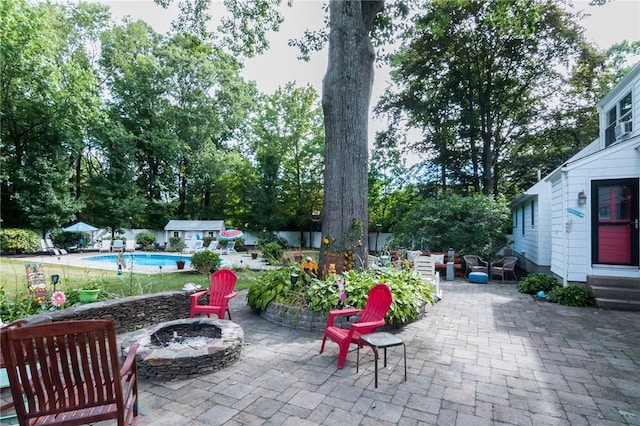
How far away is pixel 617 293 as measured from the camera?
20.0 feet

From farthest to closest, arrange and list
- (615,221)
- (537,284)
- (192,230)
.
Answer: (192,230), (537,284), (615,221)

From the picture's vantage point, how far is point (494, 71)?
612 inches

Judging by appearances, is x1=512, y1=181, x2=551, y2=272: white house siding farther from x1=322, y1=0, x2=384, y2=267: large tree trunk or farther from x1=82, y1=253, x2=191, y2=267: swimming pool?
x1=82, y1=253, x2=191, y2=267: swimming pool

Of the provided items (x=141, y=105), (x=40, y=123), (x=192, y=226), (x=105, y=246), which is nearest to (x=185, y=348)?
(x=105, y=246)

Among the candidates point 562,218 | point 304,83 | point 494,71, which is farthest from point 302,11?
point 304,83

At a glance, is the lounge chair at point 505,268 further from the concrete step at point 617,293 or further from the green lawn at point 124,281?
the green lawn at point 124,281

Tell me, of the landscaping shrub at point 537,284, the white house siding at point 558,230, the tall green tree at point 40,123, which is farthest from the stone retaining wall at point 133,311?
the tall green tree at point 40,123

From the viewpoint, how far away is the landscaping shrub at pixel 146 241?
1966 centimetres

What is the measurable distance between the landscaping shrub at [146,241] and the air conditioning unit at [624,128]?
2249cm

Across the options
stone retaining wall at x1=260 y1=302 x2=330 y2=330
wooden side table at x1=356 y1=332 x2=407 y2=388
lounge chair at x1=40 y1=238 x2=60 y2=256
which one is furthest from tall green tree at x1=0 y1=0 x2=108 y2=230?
wooden side table at x1=356 y1=332 x2=407 y2=388

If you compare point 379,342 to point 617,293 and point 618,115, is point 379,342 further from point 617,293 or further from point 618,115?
point 618,115

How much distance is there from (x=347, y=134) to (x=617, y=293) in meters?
6.12

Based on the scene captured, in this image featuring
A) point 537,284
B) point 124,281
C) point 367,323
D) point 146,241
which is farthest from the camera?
point 146,241

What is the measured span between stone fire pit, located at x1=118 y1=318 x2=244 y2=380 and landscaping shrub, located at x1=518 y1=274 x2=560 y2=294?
7.19 metres
